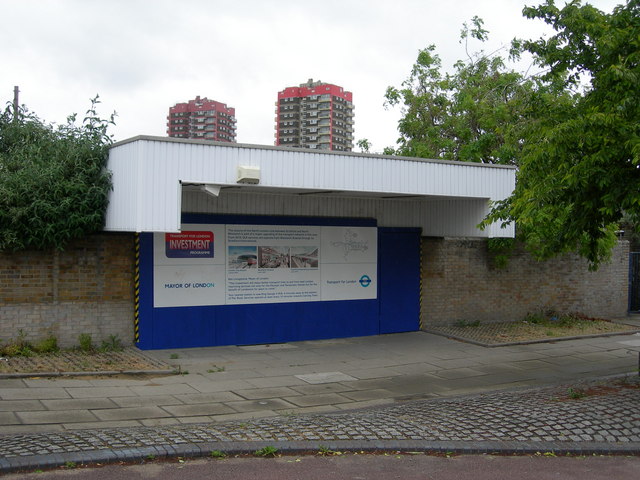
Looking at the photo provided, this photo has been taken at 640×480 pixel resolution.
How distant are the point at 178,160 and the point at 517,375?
721 centimetres

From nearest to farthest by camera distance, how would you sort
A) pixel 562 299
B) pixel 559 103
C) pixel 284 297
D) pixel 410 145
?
1. pixel 559 103
2. pixel 284 297
3. pixel 562 299
4. pixel 410 145

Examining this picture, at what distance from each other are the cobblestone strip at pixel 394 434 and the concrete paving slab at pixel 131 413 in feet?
2.45

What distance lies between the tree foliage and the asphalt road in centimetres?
669

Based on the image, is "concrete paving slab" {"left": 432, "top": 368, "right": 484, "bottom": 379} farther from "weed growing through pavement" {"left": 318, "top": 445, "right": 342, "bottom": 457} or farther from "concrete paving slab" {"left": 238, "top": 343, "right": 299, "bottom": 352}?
"weed growing through pavement" {"left": 318, "top": 445, "right": 342, "bottom": 457}

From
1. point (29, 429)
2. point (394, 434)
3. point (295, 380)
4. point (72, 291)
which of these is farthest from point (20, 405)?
point (394, 434)

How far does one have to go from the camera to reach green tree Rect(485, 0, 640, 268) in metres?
9.66

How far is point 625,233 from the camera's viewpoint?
1046 inches

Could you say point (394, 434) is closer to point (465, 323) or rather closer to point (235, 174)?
point (235, 174)

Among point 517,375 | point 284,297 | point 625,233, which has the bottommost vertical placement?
point 517,375

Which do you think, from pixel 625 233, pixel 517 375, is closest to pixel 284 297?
pixel 517 375

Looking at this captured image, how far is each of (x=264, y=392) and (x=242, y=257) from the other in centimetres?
465

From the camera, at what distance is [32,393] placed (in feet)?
31.5

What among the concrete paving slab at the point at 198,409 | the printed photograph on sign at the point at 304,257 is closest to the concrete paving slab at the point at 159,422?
the concrete paving slab at the point at 198,409

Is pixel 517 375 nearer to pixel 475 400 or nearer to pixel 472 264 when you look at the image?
pixel 475 400
